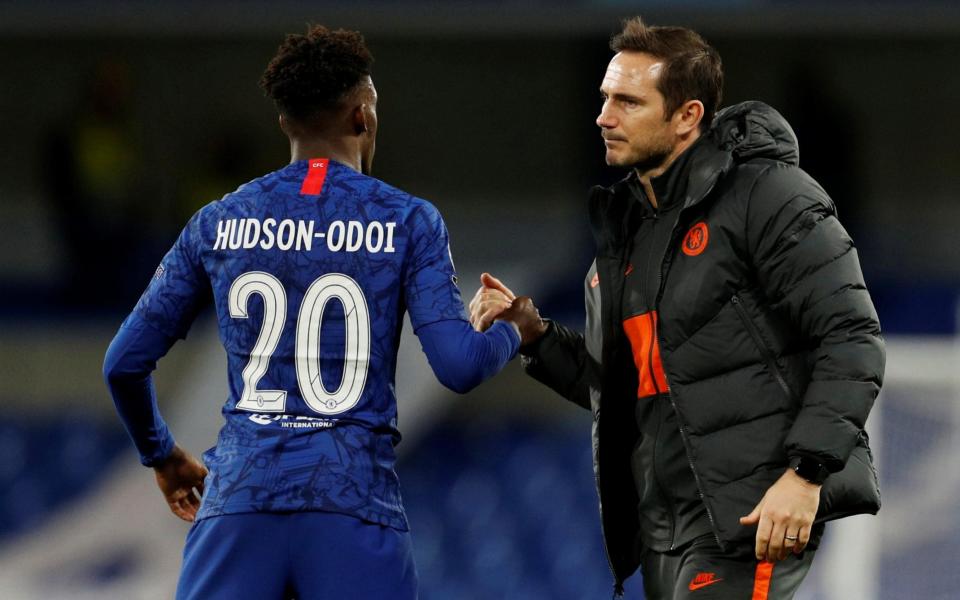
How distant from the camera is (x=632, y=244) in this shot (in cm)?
326

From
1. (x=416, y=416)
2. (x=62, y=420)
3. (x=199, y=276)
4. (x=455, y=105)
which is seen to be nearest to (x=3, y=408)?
(x=62, y=420)

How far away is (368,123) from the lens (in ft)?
9.67

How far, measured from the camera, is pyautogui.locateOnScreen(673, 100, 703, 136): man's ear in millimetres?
3191

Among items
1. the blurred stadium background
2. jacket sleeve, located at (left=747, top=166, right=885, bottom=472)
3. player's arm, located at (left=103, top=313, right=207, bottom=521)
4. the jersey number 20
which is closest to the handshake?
the jersey number 20

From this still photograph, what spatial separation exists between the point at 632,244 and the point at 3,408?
7.15 m

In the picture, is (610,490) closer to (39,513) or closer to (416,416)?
(416,416)

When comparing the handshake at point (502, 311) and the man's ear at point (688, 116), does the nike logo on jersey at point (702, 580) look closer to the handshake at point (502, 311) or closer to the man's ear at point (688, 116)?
the handshake at point (502, 311)

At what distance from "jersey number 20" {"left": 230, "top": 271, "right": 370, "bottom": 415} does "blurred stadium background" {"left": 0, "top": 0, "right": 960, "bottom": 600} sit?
329 centimetres

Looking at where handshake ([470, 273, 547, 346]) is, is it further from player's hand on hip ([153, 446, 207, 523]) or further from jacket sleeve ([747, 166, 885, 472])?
player's hand on hip ([153, 446, 207, 523])

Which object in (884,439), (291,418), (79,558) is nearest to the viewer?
(291,418)

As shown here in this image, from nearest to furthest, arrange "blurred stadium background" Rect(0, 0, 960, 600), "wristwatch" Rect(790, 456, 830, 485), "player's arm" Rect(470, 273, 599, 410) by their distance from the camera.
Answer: "wristwatch" Rect(790, 456, 830, 485) → "player's arm" Rect(470, 273, 599, 410) → "blurred stadium background" Rect(0, 0, 960, 600)

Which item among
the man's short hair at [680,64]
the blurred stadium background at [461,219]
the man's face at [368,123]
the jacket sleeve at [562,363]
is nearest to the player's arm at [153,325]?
the man's face at [368,123]

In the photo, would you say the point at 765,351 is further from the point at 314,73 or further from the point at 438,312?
the point at 314,73

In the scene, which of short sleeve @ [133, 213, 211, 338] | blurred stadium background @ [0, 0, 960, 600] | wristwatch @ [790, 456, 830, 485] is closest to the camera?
wristwatch @ [790, 456, 830, 485]
